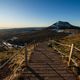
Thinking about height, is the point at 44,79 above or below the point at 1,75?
above

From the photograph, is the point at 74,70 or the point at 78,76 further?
the point at 74,70

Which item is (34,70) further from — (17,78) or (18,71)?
(17,78)

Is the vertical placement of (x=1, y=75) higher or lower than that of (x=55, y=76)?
lower

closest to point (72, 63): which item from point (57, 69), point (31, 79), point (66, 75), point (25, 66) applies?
point (57, 69)

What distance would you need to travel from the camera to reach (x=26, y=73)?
8.76m

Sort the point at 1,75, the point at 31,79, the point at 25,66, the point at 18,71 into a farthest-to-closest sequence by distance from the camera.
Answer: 1. the point at 1,75
2. the point at 25,66
3. the point at 18,71
4. the point at 31,79

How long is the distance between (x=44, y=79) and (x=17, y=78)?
Answer: 137 cm

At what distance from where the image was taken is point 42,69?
969 centimetres

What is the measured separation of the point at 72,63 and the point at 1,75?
17.9 feet

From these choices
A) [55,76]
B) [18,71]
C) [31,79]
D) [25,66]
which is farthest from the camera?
[25,66]

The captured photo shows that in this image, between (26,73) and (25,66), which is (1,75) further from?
(26,73)

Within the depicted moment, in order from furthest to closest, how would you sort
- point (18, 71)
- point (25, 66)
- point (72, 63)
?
point (72, 63), point (25, 66), point (18, 71)

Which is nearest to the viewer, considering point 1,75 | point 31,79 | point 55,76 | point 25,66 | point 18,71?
point 31,79

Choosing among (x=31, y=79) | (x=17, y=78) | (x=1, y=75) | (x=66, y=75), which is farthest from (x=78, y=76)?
(x=1, y=75)
